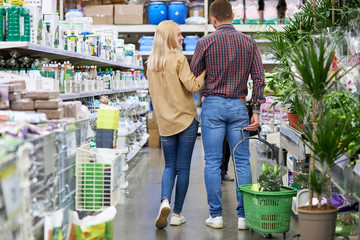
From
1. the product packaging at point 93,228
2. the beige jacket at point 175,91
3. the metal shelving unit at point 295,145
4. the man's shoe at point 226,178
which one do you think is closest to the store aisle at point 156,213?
the man's shoe at point 226,178

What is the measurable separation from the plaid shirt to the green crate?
78 centimetres

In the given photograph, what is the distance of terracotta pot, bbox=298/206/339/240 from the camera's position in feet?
9.71

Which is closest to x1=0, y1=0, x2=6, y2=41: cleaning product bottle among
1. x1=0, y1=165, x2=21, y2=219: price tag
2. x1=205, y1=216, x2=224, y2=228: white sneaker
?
x1=0, y1=165, x2=21, y2=219: price tag

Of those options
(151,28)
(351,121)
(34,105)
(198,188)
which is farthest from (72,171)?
(151,28)

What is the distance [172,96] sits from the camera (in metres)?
4.21

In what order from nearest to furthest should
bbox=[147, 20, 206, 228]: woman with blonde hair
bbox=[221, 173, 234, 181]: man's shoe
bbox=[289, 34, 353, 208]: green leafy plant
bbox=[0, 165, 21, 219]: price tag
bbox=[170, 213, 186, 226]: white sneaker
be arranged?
bbox=[0, 165, 21, 219]: price tag, bbox=[289, 34, 353, 208]: green leafy plant, bbox=[147, 20, 206, 228]: woman with blonde hair, bbox=[170, 213, 186, 226]: white sneaker, bbox=[221, 173, 234, 181]: man's shoe

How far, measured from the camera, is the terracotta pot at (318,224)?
2961mm

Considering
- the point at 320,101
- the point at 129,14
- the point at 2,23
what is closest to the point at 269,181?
the point at 320,101

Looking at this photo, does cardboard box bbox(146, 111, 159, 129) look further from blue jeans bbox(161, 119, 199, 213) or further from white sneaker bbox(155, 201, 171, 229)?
white sneaker bbox(155, 201, 171, 229)

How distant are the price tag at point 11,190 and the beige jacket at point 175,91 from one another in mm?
2197

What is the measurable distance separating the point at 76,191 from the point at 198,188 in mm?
3112

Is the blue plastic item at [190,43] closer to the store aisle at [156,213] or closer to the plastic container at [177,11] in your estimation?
the plastic container at [177,11]

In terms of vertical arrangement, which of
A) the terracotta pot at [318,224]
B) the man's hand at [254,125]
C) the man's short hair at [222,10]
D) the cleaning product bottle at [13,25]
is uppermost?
the man's short hair at [222,10]

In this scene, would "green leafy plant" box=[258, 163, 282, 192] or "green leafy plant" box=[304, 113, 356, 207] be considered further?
"green leafy plant" box=[258, 163, 282, 192]
